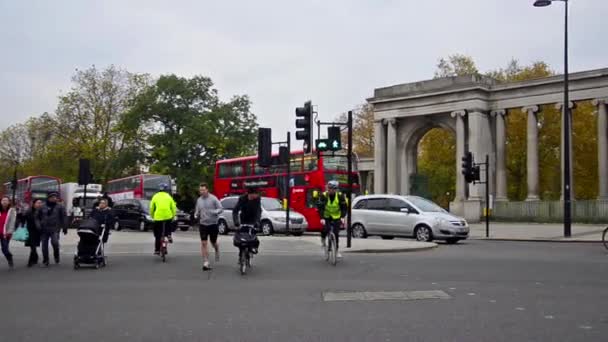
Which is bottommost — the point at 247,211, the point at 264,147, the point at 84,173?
the point at 247,211

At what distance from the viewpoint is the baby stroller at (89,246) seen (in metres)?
14.8

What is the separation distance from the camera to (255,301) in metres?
9.74

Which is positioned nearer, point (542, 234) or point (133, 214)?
point (542, 234)

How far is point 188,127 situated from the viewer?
6216cm

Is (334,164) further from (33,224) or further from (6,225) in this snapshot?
(6,225)

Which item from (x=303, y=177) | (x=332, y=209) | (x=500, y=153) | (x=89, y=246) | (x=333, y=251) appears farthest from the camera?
(x=500, y=153)

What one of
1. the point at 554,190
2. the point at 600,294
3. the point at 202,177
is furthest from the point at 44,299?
the point at 554,190

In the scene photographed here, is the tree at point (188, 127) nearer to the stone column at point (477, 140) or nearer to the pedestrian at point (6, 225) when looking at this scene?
the stone column at point (477, 140)

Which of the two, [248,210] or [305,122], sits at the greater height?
[305,122]

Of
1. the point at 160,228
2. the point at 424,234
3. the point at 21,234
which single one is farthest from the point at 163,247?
the point at 424,234

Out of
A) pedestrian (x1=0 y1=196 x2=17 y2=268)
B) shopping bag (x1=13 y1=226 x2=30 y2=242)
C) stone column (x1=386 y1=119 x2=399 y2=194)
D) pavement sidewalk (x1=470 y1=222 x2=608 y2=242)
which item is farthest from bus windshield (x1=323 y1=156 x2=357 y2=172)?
stone column (x1=386 y1=119 x2=399 y2=194)

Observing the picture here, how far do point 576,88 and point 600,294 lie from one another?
38.0 meters

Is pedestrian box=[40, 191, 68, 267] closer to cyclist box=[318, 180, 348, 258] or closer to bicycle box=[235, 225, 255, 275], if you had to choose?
bicycle box=[235, 225, 255, 275]

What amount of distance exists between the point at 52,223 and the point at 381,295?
29.3ft
